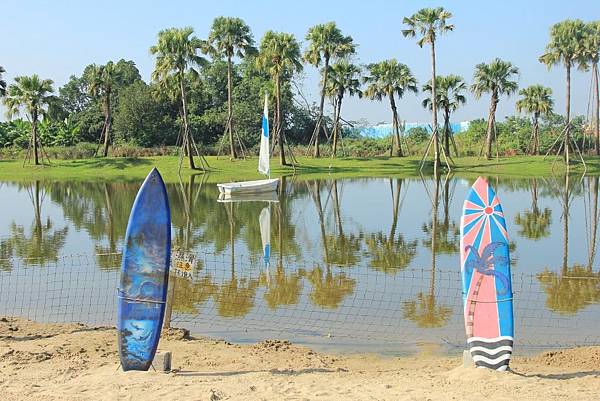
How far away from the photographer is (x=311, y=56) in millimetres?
57906

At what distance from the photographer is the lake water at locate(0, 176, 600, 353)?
10.2m

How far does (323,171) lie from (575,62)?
2108cm

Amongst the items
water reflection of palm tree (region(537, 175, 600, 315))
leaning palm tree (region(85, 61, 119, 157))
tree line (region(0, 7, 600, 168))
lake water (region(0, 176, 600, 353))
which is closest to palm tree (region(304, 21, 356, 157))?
tree line (region(0, 7, 600, 168))

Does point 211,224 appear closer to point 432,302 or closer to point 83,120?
point 432,302

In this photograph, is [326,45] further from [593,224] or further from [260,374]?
[260,374]

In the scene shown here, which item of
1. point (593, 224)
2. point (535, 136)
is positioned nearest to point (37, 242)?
point (593, 224)

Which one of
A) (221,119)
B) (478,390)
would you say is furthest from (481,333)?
(221,119)

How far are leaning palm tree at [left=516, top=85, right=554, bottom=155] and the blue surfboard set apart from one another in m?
62.6

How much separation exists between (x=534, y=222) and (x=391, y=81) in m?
42.6

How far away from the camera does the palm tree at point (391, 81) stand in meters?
63.7

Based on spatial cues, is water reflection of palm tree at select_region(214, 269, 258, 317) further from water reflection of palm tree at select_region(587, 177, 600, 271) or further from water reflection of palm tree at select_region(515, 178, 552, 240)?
water reflection of palm tree at select_region(515, 178, 552, 240)

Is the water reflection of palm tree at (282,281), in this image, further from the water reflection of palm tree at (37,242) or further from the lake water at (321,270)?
the water reflection of palm tree at (37,242)

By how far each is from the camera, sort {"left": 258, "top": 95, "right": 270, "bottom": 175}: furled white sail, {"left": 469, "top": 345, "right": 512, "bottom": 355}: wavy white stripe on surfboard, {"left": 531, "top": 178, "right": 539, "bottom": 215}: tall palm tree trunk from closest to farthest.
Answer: {"left": 469, "top": 345, "right": 512, "bottom": 355}: wavy white stripe on surfboard
{"left": 531, "top": 178, "right": 539, "bottom": 215}: tall palm tree trunk
{"left": 258, "top": 95, "right": 270, "bottom": 175}: furled white sail

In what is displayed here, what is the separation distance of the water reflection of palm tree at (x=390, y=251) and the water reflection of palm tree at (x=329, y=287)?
1187 millimetres
